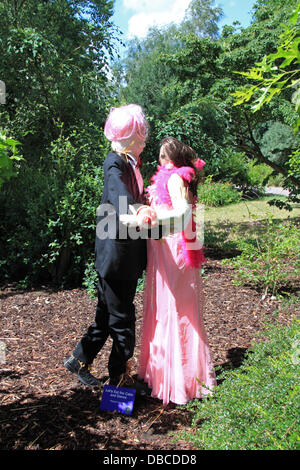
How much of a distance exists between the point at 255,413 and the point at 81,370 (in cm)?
114

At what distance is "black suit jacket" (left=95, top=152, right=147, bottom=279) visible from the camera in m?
2.09

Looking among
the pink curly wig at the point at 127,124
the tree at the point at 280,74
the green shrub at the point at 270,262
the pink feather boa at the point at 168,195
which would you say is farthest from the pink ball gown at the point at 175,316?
the green shrub at the point at 270,262

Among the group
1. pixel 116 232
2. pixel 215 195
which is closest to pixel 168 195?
pixel 116 232

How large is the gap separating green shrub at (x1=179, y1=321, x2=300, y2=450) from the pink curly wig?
1435mm

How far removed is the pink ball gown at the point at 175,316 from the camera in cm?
233

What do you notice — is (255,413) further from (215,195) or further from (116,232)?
(215,195)

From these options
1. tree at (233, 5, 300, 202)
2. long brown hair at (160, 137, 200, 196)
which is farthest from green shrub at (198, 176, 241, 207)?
tree at (233, 5, 300, 202)

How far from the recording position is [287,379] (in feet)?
6.26

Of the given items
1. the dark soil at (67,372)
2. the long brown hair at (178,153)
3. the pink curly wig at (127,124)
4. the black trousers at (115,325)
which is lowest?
the dark soil at (67,372)

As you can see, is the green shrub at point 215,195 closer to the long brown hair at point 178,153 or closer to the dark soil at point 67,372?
the dark soil at point 67,372

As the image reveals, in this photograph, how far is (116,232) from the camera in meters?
2.13

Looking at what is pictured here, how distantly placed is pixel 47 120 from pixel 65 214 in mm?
2055

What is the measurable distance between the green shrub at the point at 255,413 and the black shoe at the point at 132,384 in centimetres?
36

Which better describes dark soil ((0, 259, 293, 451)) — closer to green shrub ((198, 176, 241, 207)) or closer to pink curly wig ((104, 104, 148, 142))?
pink curly wig ((104, 104, 148, 142))
